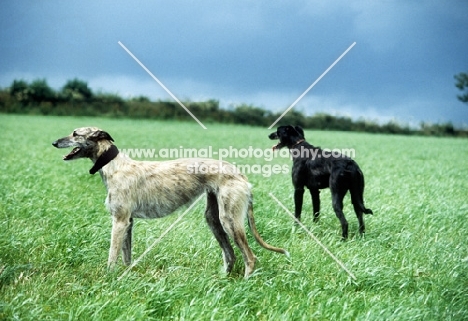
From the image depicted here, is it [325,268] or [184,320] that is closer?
Result: [184,320]

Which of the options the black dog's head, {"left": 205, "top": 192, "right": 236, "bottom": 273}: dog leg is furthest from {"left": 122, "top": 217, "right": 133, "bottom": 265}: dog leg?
the black dog's head

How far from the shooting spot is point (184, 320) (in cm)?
261

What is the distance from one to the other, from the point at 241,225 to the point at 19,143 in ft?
33.9

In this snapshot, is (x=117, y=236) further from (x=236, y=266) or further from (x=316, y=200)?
(x=316, y=200)

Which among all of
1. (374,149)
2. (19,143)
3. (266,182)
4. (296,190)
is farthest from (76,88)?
(296,190)

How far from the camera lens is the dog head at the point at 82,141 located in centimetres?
326

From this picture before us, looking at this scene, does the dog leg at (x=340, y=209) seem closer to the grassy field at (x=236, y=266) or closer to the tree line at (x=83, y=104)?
the grassy field at (x=236, y=266)

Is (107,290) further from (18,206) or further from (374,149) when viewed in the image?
(374,149)

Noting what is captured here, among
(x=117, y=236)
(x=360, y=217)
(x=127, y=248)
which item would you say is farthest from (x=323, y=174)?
(x=117, y=236)

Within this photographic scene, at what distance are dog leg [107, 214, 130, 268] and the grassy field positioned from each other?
113 mm

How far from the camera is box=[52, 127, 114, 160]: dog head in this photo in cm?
326

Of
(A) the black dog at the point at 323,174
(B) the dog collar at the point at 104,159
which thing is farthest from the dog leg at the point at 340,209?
(B) the dog collar at the point at 104,159

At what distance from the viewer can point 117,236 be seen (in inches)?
129

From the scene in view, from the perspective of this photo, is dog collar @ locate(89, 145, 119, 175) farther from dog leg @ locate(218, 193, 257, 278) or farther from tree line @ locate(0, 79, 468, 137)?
tree line @ locate(0, 79, 468, 137)
